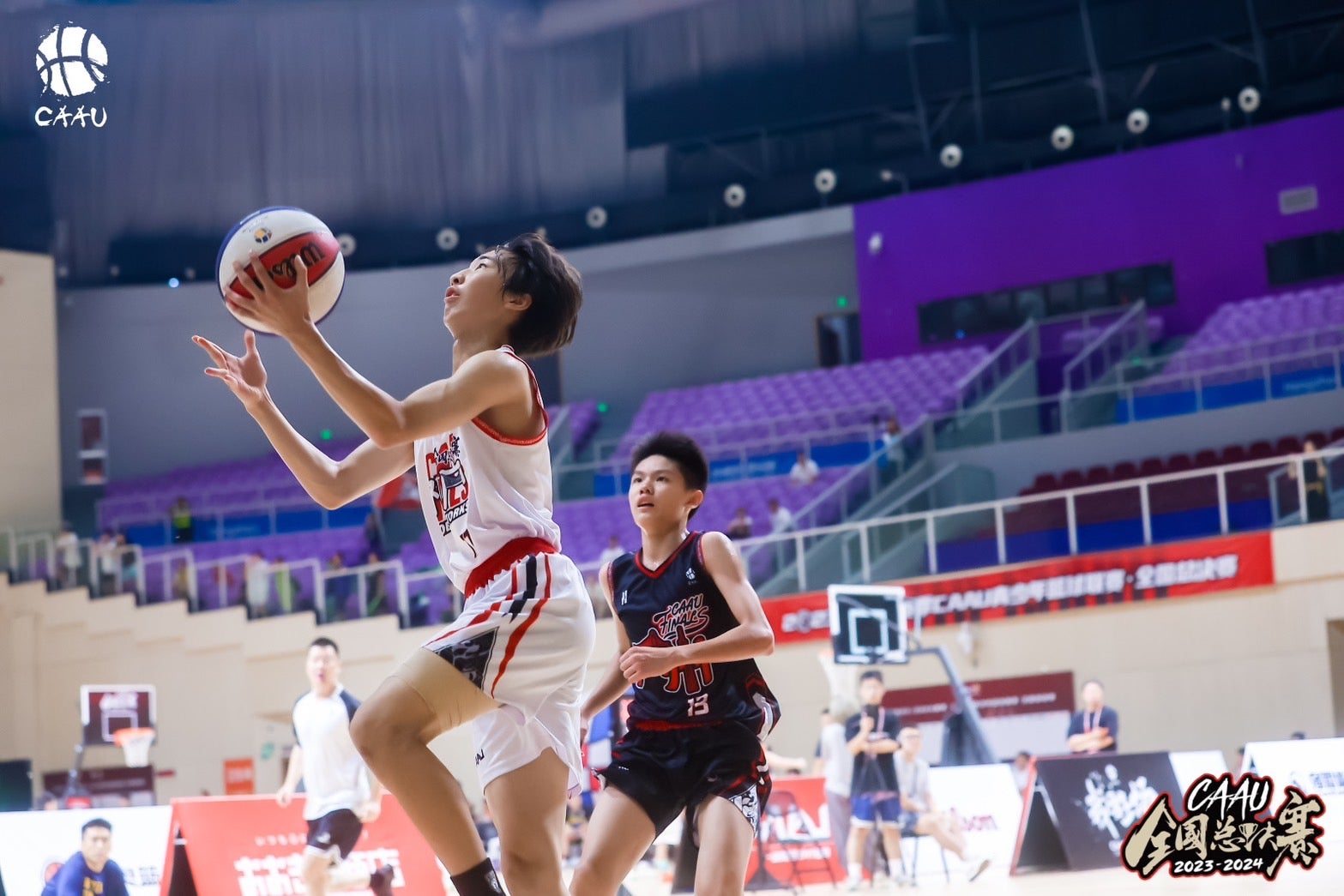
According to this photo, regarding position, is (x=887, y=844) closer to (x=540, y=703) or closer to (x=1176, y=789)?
(x=1176, y=789)

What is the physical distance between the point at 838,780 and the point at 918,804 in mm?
681

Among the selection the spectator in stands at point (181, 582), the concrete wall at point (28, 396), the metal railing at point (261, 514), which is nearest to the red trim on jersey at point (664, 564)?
the spectator in stands at point (181, 582)

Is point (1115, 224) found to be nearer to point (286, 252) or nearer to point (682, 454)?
point (682, 454)

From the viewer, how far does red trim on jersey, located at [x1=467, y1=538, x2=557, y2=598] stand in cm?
379

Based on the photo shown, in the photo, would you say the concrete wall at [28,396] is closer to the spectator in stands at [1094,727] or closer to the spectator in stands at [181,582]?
the spectator in stands at [181,582]

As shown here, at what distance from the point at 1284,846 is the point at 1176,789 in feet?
10.4

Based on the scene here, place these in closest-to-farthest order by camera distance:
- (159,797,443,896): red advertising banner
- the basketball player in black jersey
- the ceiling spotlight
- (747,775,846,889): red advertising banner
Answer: the basketball player in black jersey → (159,797,443,896): red advertising banner → (747,775,846,889): red advertising banner → the ceiling spotlight

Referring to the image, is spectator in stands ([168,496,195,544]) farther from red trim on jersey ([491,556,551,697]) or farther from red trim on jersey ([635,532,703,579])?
red trim on jersey ([491,556,551,697])

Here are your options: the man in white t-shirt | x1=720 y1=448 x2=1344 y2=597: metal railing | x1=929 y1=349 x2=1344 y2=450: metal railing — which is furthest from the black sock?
x1=929 y1=349 x2=1344 y2=450: metal railing

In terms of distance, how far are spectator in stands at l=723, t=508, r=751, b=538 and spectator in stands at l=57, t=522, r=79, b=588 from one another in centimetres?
1021

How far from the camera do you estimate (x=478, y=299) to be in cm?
398

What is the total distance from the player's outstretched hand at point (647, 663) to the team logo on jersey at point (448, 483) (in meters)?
0.91

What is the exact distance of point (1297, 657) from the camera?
1634 cm

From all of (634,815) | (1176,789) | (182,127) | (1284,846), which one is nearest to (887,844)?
(1176,789)
